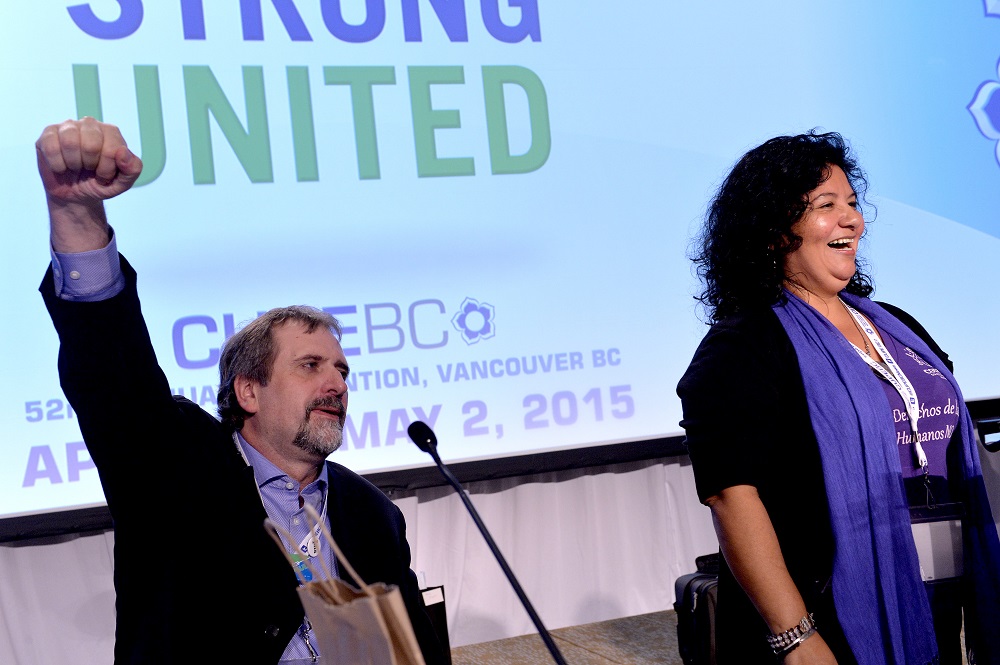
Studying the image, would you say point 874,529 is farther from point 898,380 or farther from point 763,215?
point 763,215

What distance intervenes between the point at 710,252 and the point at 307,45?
2089 millimetres

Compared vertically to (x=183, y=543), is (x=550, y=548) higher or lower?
lower

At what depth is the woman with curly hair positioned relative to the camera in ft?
5.31

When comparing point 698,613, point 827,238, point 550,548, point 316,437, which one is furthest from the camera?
point 550,548

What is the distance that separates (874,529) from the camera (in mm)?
1641

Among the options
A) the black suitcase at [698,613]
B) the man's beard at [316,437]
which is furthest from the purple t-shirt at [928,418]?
the black suitcase at [698,613]

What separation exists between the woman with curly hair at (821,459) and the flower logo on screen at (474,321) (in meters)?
1.82

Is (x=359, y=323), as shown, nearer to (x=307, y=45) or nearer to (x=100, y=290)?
(x=307, y=45)

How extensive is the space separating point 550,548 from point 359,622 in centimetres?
328

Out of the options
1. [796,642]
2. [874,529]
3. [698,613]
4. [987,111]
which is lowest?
[698,613]

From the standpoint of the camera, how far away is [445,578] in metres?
4.04

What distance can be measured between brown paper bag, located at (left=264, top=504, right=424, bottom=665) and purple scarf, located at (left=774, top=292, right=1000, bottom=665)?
36.1 inches

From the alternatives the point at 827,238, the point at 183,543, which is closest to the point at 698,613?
the point at 827,238

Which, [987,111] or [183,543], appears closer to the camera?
[183,543]
